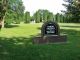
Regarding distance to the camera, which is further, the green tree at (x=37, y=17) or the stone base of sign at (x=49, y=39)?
the green tree at (x=37, y=17)

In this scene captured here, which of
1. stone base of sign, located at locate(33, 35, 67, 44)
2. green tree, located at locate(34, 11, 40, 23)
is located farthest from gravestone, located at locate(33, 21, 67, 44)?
green tree, located at locate(34, 11, 40, 23)

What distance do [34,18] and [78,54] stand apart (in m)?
81.9

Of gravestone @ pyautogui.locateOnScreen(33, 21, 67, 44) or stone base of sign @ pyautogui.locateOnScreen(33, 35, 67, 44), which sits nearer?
stone base of sign @ pyautogui.locateOnScreen(33, 35, 67, 44)

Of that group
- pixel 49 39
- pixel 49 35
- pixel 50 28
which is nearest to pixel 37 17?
pixel 50 28

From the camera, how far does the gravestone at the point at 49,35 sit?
17.3 m

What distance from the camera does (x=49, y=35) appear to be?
17875mm

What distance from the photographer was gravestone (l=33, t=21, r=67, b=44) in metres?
17.3

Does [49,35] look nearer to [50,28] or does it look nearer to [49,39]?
[49,39]

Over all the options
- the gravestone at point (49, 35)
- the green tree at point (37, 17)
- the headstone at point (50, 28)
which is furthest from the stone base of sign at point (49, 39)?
the green tree at point (37, 17)

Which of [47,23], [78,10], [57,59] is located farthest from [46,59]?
[78,10]

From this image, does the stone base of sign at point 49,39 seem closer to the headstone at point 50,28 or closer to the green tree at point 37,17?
the headstone at point 50,28

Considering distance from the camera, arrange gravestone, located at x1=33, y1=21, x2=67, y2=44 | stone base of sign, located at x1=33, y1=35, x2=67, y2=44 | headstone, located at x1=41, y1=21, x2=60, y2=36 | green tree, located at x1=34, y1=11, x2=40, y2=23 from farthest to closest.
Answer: green tree, located at x1=34, y1=11, x2=40, y2=23 → headstone, located at x1=41, y1=21, x2=60, y2=36 → gravestone, located at x1=33, y1=21, x2=67, y2=44 → stone base of sign, located at x1=33, y1=35, x2=67, y2=44

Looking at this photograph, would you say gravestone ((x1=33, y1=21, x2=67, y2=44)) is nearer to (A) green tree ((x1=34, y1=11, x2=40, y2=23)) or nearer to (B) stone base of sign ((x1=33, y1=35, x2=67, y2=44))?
(B) stone base of sign ((x1=33, y1=35, x2=67, y2=44))

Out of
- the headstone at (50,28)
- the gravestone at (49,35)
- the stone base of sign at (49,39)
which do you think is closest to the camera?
the stone base of sign at (49,39)
